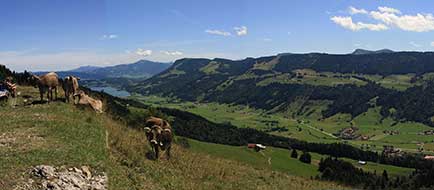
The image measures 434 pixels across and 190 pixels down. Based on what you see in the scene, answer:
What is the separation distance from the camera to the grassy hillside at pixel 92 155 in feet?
63.3

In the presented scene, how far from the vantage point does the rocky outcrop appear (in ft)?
55.1

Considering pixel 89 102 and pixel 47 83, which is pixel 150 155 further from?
pixel 47 83

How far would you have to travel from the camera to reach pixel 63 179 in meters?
17.6

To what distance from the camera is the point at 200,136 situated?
186 m

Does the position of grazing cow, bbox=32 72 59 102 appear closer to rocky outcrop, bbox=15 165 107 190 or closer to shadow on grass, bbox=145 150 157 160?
shadow on grass, bbox=145 150 157 160

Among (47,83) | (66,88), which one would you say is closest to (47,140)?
(47,83)

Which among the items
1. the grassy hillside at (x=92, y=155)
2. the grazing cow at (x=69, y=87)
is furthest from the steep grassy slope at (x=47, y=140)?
the grazing cow at (x=69, y=87)

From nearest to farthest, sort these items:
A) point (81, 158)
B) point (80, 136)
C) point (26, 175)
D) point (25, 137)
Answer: point (26, 175) < point (81, 158) < point (25, 137) < point (80, 136)

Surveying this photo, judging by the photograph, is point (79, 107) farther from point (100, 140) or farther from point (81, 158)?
point (81, 158)

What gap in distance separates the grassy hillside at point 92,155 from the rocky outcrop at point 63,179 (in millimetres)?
406

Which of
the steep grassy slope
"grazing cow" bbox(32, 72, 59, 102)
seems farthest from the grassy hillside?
"grazing cow" bbox(32, 72, 59, 102)

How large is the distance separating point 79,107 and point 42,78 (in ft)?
15.5

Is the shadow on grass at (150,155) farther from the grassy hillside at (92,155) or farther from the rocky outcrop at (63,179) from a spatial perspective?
the rocky outcrop at (63,179)

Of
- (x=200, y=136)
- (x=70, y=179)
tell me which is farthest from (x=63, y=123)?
(x=200, y=136)
